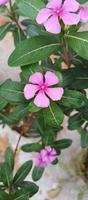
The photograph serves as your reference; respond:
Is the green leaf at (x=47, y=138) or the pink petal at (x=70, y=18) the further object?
the green leaf at (x=47, y=138)

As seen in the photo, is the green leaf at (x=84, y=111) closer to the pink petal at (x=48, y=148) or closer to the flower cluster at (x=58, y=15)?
the pink petal at (x=48, y=148)

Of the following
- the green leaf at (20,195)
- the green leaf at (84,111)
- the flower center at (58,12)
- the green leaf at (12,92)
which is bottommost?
the green leaf at (20,195)

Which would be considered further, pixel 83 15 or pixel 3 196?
pixel 3 196

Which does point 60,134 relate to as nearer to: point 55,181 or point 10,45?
point 55,181

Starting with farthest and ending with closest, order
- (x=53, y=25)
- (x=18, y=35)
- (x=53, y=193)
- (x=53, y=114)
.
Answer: (x=53, y=193) < (x=18, y=35) < (x=53, y=114) < (x=53, y=25)

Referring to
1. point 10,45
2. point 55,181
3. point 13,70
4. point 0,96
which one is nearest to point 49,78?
point 0,96

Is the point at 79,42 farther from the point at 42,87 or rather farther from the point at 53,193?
the point at 53,193

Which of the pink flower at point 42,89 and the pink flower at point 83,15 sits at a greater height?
the pink flower at point 83,15

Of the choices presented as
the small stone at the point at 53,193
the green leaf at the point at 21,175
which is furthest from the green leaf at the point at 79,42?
the small stone at the point at 53,193

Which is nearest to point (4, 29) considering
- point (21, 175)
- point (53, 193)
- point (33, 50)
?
point (33, 50)
